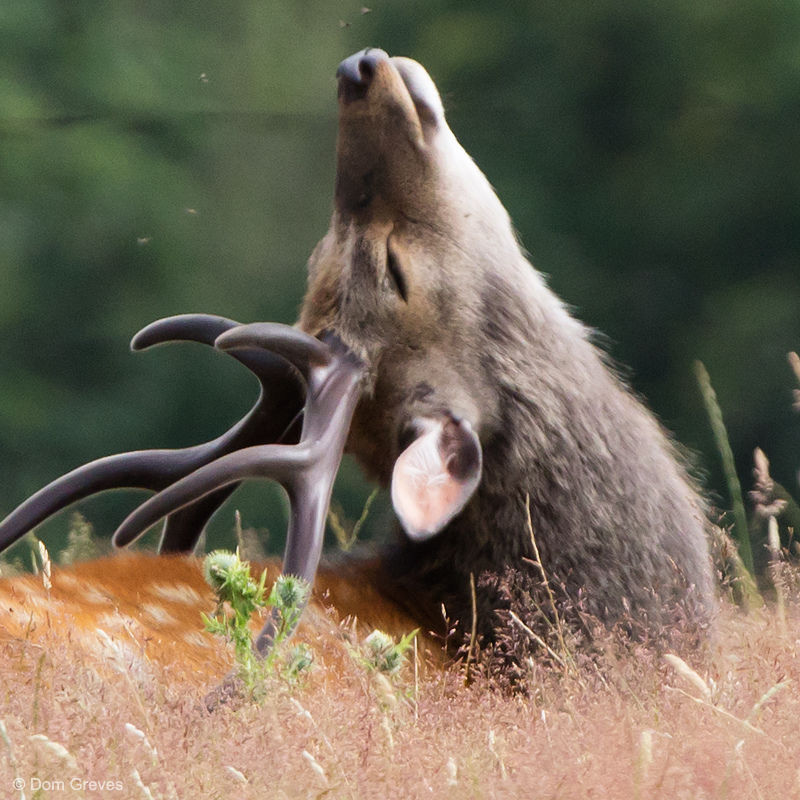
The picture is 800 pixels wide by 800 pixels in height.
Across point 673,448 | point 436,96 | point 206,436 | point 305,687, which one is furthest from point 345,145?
point 206,436

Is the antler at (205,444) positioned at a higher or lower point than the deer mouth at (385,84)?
lower

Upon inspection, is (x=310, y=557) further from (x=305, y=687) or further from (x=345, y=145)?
(x=345, y=145)

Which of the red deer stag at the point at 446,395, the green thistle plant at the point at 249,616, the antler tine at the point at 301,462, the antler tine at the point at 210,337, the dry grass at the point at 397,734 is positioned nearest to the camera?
the dry grass at the point at 397,734

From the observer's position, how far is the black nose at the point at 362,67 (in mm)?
2543

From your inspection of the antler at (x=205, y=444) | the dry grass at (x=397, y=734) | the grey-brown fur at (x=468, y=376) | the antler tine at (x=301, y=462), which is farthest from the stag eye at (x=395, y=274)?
the dry grass at (x=397, y=734)

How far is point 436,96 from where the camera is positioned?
2631 millimetres

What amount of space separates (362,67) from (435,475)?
2.41 ft

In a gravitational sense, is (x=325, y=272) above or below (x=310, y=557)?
above

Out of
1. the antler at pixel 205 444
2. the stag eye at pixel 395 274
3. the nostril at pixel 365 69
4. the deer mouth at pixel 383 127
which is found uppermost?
the nostril at pixel 365 69

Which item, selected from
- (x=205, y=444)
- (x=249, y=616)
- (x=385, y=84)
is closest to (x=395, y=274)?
(x=385, y=84)

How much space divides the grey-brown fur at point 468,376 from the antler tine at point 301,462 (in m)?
0.08

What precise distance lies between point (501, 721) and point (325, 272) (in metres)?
1.02

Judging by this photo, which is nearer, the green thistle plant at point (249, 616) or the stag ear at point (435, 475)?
the green thistle plant at point (249, 616)

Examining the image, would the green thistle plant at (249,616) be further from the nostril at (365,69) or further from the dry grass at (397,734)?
the nostril at (365,69)
